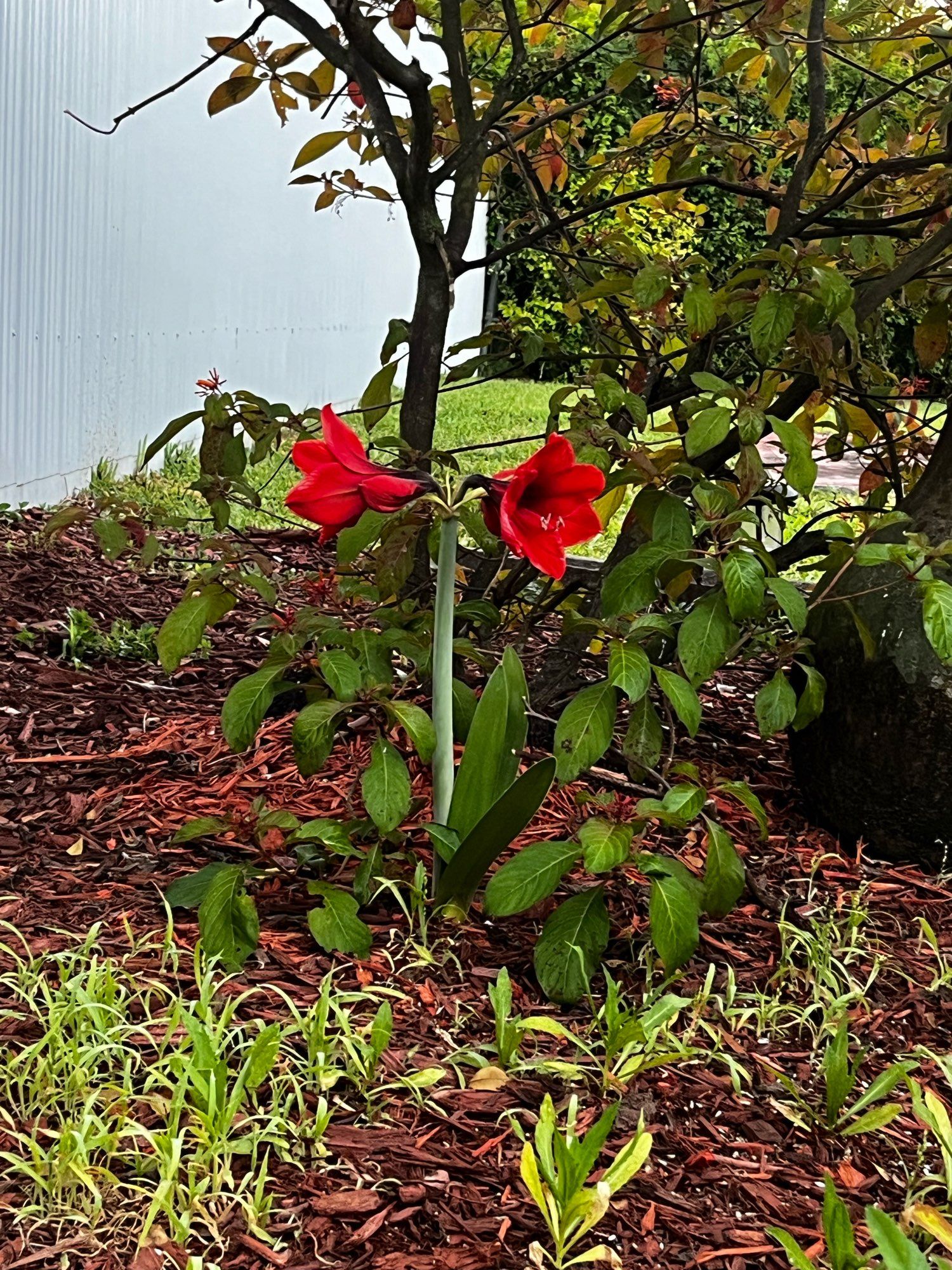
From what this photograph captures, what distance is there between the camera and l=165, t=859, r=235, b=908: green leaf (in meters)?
2.20

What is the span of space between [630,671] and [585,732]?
12cm

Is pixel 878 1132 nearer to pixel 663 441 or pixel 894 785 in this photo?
pixel 894 785

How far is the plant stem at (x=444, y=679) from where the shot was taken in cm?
202

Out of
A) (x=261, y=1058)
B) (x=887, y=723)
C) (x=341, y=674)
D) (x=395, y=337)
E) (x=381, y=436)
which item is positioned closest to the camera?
(x=261, y=1058)

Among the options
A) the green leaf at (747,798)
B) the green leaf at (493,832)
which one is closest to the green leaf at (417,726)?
the green leaf at (493,832)

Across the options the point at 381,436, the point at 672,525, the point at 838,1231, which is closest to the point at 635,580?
the point at 672,525

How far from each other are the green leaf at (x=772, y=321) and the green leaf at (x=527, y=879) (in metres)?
0.96

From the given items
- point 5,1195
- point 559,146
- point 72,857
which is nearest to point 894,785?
point 72,857

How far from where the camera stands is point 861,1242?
1.62 metres

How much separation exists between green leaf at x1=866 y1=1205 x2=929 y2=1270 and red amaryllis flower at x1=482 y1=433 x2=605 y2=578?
2.83ft

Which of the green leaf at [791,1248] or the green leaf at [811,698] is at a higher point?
the green leaf at [811,698]

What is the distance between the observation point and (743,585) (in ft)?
7.04

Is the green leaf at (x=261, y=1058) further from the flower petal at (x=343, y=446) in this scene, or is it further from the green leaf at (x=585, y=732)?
the flower petal at (x=343, y=446)

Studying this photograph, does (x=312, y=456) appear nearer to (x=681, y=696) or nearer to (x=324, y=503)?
(x=324, y=503)
